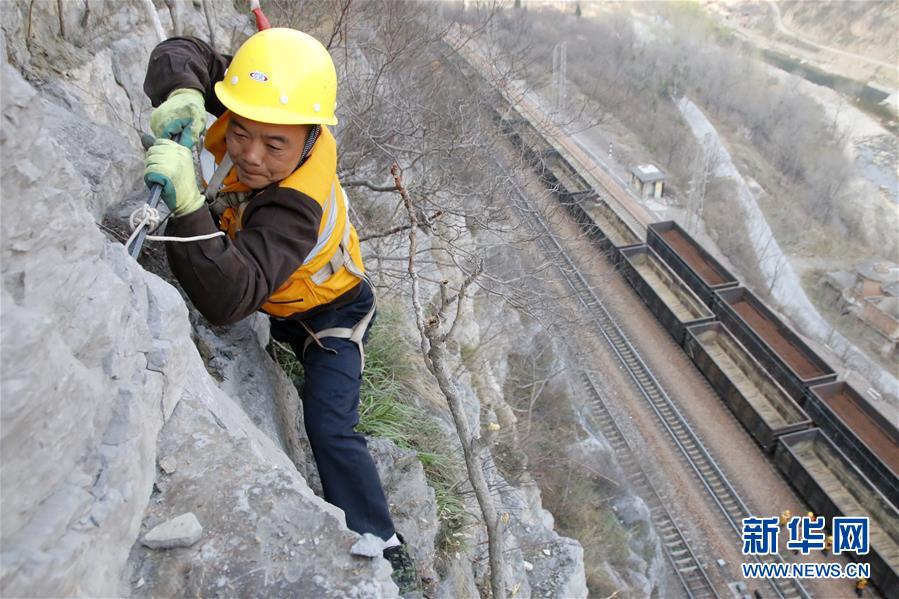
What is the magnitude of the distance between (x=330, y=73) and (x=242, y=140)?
0.49 meters

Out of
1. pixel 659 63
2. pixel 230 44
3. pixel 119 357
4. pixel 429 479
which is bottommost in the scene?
pixel 659 63

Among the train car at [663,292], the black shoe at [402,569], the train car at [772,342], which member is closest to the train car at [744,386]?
the train car at [772,342]

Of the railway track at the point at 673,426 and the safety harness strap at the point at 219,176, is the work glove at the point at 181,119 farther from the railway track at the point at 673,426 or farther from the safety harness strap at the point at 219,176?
the railway track at the point at 673,426

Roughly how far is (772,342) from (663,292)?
3409 mm

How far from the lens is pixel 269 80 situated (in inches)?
113

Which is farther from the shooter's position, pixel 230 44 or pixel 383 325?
pixel 230 44

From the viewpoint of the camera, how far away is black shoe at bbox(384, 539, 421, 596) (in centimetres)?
357

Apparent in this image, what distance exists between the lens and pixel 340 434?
3.47m

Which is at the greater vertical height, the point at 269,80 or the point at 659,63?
the point at 269,80

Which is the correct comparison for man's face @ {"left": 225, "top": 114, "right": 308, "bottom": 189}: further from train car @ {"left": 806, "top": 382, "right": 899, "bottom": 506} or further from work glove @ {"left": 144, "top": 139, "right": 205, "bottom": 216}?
train car @ {"left": 806, "top": 382, "right": 899, "bottom": 506}

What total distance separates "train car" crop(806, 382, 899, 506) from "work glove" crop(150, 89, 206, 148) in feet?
48.8

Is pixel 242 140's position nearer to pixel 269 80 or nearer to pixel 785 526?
pixel 269 80

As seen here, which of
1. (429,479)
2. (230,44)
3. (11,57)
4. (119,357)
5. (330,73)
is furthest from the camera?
(230,44)

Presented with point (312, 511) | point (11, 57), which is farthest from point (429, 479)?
point (11, 57)
